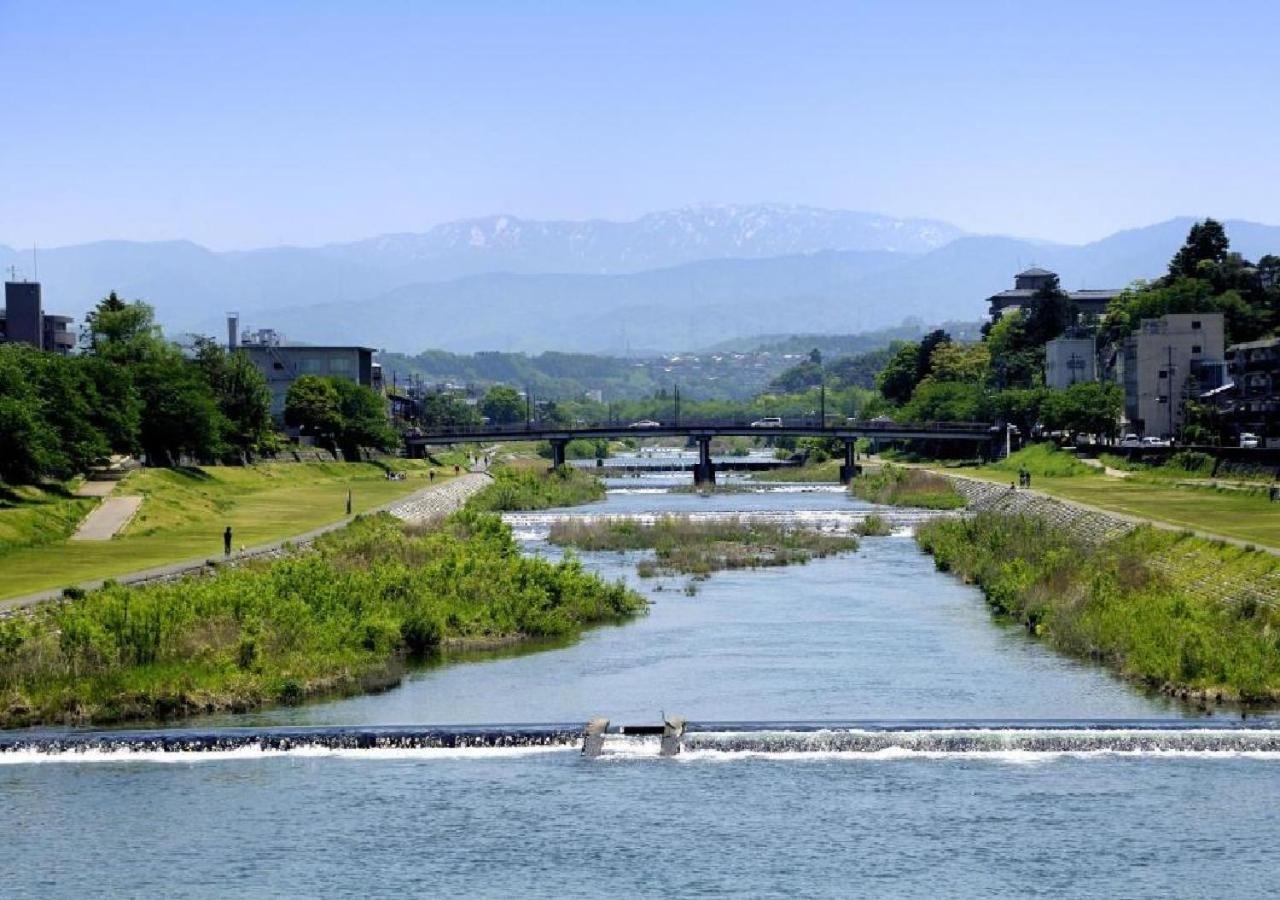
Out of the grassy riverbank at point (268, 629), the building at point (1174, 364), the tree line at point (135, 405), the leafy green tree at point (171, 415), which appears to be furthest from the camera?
the building at point (1174, 364)

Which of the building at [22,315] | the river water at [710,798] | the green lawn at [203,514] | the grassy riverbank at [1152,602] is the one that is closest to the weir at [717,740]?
the river water at [710,798]

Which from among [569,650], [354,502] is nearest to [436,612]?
[569,650]

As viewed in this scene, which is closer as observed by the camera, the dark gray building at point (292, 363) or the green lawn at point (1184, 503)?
the green lawn at point (1184, 503)

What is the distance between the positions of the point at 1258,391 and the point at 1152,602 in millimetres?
88830

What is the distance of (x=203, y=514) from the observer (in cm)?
9794

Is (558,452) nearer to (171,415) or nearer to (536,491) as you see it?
(536,491)

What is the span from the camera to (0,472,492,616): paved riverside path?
2219 inches

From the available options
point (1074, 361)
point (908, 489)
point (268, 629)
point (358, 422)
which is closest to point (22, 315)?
point (358, 422)

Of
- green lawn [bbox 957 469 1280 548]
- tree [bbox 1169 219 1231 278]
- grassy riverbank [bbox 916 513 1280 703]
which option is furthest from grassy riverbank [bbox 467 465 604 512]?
tree [bbox 1169 219 1231 278]

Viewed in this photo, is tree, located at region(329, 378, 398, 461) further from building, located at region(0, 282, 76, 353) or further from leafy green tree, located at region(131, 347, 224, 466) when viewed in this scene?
leafy green tree, located at region(131, 347, 224, 466)

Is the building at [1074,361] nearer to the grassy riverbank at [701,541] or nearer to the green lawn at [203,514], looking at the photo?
the green lawn at [203,514]

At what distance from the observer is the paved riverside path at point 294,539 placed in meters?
56.4

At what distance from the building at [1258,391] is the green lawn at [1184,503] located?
1296 cm

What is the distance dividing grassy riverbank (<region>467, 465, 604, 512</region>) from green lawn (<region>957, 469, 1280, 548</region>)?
117 feet
